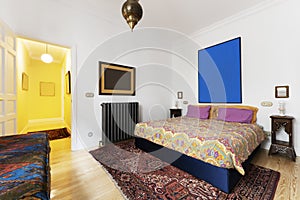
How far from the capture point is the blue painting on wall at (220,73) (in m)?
3.22

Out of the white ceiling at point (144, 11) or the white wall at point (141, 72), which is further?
the white wall at point (141, 72)

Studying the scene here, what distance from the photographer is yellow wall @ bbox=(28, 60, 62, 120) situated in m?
5.48

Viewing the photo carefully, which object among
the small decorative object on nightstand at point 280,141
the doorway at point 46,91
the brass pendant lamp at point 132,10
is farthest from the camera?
the doorway at point 46,91

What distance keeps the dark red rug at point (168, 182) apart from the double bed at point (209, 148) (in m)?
0.10

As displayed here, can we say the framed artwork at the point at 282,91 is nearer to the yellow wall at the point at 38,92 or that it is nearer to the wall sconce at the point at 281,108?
the wall sconce at the point at 281,108

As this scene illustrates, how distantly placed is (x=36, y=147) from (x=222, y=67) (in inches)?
150

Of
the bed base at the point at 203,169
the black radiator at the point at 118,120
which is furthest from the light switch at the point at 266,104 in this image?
the black radiator at the point at 118,120

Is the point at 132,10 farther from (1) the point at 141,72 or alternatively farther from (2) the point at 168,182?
(1) the point at 141,72

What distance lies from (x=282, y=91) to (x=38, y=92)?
7.70 meters

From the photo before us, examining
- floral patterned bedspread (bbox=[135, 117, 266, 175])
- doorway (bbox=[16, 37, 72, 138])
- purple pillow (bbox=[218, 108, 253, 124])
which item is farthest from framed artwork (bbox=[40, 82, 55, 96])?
purple pillow (bbox=[218, 108, 253, 124])

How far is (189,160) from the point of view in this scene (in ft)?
6.19

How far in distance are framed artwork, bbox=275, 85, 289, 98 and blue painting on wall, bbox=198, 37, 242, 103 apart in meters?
0.63

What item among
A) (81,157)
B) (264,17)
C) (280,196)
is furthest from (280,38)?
(81,157)

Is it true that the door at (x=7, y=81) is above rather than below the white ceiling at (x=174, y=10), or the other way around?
below
